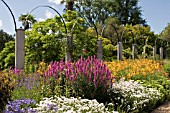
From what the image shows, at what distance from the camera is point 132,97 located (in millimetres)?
5777

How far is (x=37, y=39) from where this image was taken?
13289mm

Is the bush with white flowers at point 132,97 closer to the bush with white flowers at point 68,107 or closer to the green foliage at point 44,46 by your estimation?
the bush with white flowers at point 68,107

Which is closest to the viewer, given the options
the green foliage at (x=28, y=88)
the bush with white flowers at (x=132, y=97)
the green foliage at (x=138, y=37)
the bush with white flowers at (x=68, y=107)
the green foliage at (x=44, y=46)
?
the bush with white flowers at (x=68, y=107)

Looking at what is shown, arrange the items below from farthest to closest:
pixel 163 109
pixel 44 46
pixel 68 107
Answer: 1. pixel 44 46
2. pixel 163 109
3. pixel 68 107

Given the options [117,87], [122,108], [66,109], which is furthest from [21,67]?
[66,109]

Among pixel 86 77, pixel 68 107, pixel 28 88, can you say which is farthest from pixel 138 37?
pixel 68 107

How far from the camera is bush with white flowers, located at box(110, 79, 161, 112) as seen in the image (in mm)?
5504

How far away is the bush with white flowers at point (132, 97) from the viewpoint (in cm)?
550

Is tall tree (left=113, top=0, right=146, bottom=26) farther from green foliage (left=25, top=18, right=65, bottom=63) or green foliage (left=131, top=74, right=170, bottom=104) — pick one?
green foliage (left=131, top=74, right=170, bottom=104)

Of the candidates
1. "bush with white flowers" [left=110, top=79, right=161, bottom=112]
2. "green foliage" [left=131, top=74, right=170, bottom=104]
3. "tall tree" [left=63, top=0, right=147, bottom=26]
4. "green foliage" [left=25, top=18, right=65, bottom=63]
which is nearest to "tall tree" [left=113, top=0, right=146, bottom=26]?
"tall tree" [left=63, top=0, right=147, bottom=26]

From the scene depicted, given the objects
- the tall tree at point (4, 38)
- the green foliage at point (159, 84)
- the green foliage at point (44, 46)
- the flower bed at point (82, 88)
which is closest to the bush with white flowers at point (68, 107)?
the flower bed at point (82, 88)

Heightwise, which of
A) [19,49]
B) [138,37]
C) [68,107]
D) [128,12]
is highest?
[128,12]

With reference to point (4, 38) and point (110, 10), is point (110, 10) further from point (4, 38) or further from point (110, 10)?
point (4, 38)

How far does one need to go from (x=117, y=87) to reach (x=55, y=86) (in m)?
1.47
